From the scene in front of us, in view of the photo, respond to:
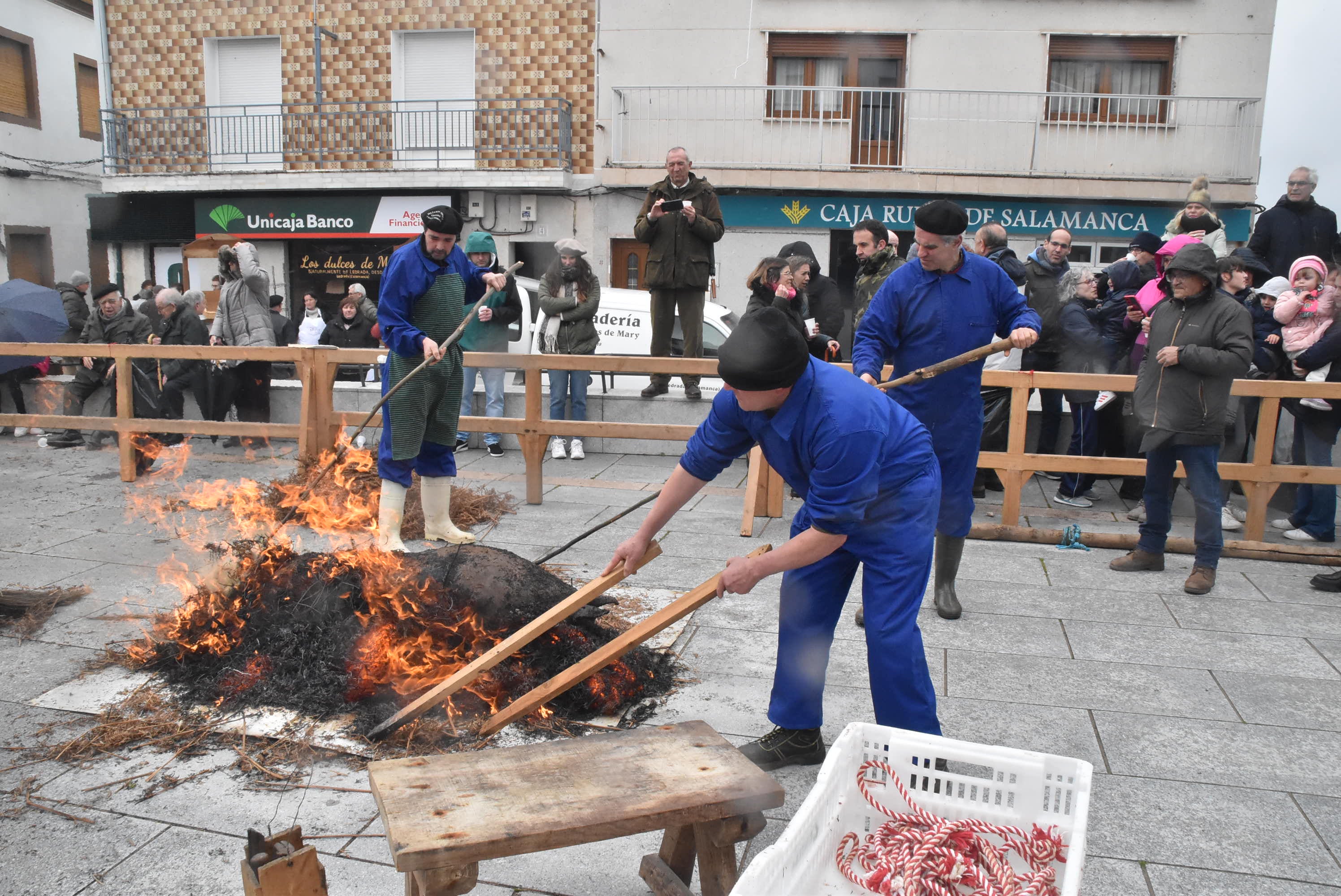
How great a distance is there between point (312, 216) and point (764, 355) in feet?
62.5

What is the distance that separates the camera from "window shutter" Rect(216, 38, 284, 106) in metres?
19.6

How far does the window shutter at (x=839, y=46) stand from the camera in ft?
59.3

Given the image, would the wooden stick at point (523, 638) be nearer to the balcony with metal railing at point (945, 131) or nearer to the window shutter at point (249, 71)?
the balcony with metal railing at point (945, 131)

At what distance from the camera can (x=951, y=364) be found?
4.72 metres

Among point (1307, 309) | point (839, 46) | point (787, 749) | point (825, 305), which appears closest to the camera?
point (787, 749)

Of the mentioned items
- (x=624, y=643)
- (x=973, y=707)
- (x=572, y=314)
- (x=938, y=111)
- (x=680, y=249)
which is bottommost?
(x=973, y=707)

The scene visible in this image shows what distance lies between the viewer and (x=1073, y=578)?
6219 mm

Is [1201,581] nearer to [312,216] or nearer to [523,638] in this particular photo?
[523,638]

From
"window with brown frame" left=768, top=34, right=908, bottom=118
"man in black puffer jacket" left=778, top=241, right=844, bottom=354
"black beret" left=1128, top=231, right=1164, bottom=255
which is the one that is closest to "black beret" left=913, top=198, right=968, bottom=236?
"man in black puffer jacket" left=778, top=241, right=844, bottom=354

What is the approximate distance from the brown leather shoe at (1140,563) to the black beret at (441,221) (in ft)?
15.0

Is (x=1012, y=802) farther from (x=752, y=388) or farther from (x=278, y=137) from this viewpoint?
(x=278, y=137)

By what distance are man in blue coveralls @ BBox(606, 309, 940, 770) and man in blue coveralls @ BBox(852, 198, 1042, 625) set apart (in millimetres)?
1500

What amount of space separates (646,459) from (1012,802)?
23.9 feet

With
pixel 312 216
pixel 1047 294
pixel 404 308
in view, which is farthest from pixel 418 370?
pixel 312 216
